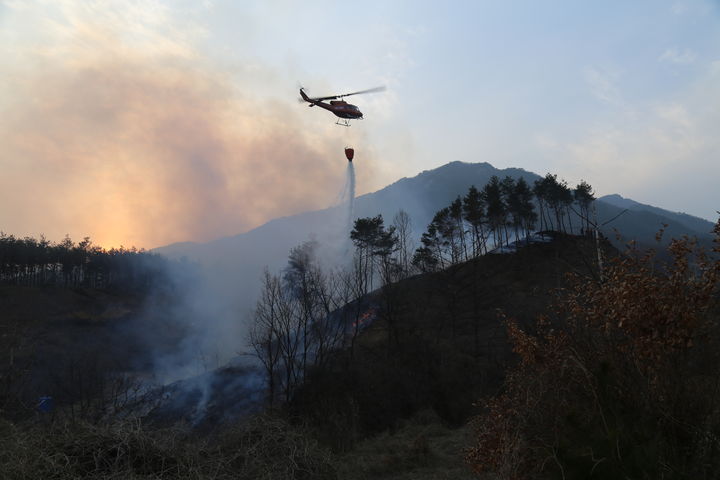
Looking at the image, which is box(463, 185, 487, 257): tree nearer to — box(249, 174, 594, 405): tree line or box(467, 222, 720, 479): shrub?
box(249, 174, 594, 405): tree line

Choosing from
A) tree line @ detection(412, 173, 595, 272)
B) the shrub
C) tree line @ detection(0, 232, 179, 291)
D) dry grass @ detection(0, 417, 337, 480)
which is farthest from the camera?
tree line @ detection(0, 232, 179, 291)

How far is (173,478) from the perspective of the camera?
7449mm

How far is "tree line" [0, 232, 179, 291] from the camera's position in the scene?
79.4m

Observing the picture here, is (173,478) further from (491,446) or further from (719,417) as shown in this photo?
(719,417)

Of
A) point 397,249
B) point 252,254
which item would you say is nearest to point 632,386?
point 397,249

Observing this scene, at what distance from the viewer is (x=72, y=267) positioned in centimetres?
8750

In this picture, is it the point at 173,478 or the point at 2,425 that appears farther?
the point at 2,425

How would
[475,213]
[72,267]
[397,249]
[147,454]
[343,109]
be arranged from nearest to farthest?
1. [147,454]
2. [343,109]
3. [397,249]
4. [475,213]
5. [72,267]

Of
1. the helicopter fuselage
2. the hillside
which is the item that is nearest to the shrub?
the hillside

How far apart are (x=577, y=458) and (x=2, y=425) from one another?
36.6ft

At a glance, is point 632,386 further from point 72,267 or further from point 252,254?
point 252,254

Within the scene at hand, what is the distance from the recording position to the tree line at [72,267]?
260ft

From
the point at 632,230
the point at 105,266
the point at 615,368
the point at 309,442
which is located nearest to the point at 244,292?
the point at 105,266

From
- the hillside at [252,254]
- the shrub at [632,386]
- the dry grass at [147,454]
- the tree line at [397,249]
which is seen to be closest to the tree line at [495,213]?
the tree line at [397,249]
